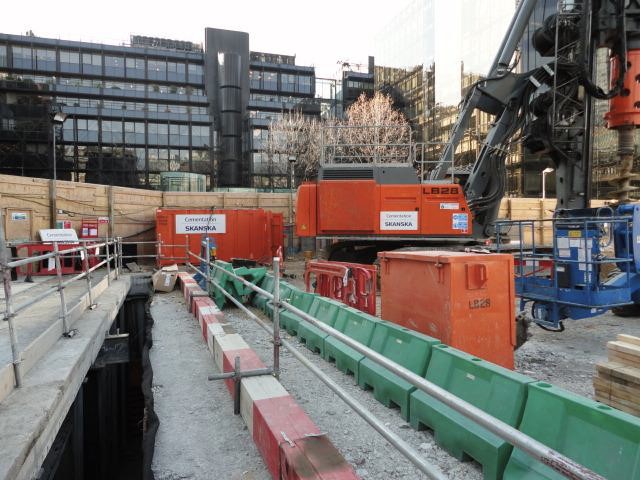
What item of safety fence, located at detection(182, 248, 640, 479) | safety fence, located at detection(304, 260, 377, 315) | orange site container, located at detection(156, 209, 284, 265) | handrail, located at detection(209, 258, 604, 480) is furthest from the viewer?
orange site container, located at detection(156, 209, 284, 265)

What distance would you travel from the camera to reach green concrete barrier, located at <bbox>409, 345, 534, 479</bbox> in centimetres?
320

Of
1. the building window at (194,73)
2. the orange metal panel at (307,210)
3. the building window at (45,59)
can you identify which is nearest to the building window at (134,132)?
the building window at (194,73)

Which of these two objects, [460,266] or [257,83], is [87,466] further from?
[257,83]

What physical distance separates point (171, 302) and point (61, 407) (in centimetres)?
706

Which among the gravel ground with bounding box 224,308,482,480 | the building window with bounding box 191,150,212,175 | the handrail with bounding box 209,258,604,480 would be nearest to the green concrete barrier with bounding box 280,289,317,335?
the gravel ground with bounding box 224,308,482,480

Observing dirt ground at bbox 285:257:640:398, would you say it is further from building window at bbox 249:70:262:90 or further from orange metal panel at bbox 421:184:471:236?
building window at bbox 249:70:262:90

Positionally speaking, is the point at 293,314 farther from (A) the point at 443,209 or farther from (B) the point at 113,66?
(B) the point at 113,66

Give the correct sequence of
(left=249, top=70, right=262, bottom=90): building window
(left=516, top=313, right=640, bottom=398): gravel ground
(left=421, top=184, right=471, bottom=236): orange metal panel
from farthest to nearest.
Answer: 1. (left=249, top=70, right=262, bottom=90): building window
2. (left=421, top=184, right=471, bottom=236): orange metal panel
3. (left=516, top=313, right=640, bottom=398): gravel ground

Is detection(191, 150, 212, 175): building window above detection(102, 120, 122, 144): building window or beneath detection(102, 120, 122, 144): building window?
beneath

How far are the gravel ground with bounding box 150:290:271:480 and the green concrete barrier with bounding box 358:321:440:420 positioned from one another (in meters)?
1.46

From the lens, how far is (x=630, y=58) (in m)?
8.28

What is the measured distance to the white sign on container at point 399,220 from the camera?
10.5 m

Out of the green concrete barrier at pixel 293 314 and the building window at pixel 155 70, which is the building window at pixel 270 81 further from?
the green concrete barrier at pixel 293 314

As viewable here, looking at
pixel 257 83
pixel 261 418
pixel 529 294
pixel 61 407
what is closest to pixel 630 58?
pixel 529 294
